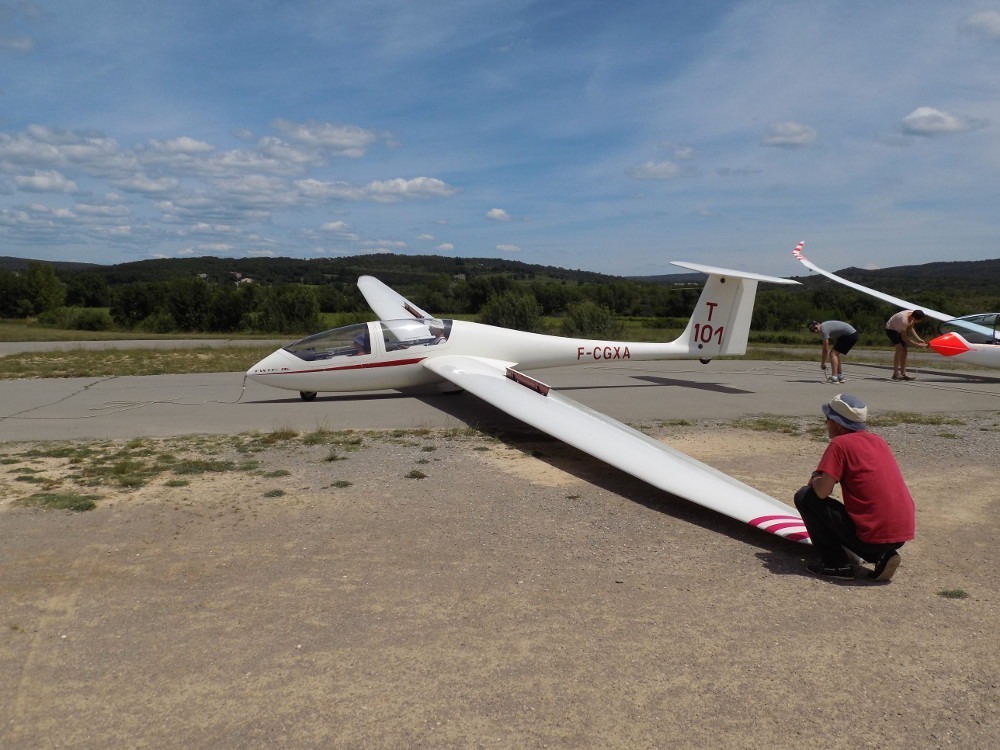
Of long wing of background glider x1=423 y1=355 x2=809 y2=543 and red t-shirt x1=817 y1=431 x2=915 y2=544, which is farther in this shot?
long wing of background glider x1=423 y1=355 x2=809 y2=543

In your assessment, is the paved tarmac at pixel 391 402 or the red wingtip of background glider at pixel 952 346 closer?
the paved tarmac at pixel 391 402

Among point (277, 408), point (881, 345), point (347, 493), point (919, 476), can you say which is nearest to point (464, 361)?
point (277, 408)

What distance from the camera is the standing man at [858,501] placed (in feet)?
16.0

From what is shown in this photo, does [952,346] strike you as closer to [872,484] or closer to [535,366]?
[535,366]

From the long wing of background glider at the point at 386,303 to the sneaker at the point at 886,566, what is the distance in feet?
41.3

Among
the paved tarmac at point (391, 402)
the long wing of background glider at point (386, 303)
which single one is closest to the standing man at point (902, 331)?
the paved tarmac at point (391, 402)

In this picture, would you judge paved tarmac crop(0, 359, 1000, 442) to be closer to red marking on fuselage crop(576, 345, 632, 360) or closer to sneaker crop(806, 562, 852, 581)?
red marking on fuselage crop(576, 345, 632, 360)

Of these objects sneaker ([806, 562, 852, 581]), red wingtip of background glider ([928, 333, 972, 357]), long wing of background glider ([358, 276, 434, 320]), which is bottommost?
sneaker ([806, 562, 852, 581])

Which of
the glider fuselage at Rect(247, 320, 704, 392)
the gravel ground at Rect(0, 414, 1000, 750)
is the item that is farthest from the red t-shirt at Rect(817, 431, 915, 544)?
the glider fuselage at Rect(247, 320, 704, 392)

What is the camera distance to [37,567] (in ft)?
17.0

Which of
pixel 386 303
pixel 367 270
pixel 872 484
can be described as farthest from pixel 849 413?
pixel 367 270

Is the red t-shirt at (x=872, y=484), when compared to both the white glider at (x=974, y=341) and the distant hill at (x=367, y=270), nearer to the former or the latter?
the white glider at (x=974, y=341)

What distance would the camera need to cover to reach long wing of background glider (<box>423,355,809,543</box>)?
6.07 meters

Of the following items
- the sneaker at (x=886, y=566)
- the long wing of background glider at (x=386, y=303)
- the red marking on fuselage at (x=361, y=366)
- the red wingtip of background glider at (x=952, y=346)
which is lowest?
the sneaker at (x=886, y=566)
